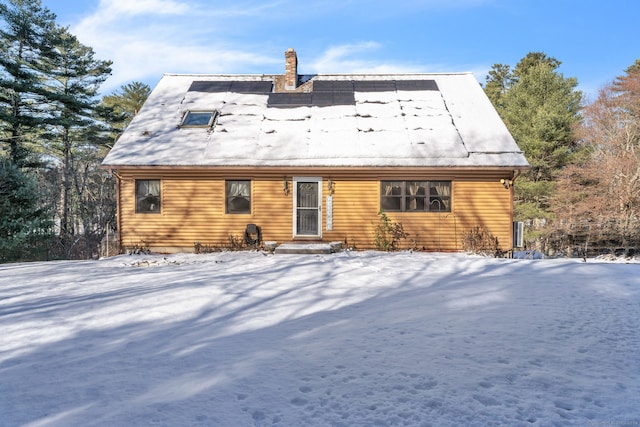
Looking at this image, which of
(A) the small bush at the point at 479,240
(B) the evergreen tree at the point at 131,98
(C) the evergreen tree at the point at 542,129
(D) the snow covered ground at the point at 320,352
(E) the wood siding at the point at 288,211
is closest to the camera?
(D) the snow covered ground at the point at 320,352

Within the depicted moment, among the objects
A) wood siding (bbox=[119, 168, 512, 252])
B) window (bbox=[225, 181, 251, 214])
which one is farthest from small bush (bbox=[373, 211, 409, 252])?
window (bbox=[225, 181, 251, 214])

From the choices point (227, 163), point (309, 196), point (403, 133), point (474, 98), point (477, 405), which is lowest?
point (477, 405)

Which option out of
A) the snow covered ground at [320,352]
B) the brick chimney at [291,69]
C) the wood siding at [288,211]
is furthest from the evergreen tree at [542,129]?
the snow covered ground at [320,352]

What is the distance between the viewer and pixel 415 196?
1249cm

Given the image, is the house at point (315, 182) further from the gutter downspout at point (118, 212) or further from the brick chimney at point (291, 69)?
the brick chimney at point (291, 69)

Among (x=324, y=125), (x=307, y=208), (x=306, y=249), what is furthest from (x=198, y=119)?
(x=306, y=249)

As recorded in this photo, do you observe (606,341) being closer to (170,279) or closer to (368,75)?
(170,279)

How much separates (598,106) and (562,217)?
6764 mm

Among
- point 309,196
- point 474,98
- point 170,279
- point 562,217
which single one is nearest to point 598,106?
point 562,217

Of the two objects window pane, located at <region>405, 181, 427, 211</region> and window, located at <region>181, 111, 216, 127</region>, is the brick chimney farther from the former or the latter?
window pane, located at <region>405, 181, 427, 211</region>

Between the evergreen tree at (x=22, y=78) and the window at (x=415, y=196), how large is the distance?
17.6 meters

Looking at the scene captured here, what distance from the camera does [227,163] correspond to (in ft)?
39.4

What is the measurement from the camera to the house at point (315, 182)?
39.7 ft

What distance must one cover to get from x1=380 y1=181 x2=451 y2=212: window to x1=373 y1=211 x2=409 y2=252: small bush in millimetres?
400
